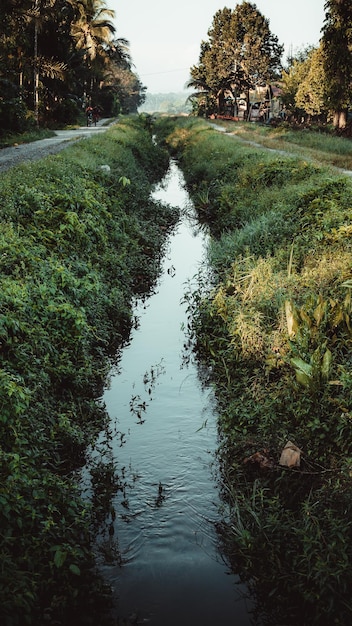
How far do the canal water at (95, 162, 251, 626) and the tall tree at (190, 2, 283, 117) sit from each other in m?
45.3

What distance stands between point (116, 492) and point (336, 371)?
2.13m


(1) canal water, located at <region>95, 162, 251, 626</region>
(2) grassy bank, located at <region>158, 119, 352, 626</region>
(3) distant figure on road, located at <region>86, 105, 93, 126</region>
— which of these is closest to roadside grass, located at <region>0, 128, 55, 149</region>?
(3) distant figure on road, located at <region>86, 105, 93, 126</region>

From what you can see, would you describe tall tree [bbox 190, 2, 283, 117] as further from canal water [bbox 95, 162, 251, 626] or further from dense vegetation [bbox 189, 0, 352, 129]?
canal water [bbox 95, 162, 251, 626]

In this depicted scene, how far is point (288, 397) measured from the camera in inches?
194

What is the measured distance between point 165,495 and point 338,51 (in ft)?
91.9

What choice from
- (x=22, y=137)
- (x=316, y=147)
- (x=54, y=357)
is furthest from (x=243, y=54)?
(x=54, y=357)

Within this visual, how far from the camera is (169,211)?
14234 mm

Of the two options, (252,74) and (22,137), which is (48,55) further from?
(252,74)

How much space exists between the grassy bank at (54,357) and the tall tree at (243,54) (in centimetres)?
4154

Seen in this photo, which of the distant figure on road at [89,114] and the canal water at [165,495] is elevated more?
the distant figure on road at [89,114]

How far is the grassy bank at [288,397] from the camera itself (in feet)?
11.2

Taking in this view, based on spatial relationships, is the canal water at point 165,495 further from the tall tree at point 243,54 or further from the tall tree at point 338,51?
the tall tree at point 243,54

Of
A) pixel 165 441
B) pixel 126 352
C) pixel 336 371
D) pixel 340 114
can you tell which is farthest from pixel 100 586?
pixel 340 114

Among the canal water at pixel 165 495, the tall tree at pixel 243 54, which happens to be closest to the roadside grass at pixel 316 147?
the canal water at pixel 165 495
